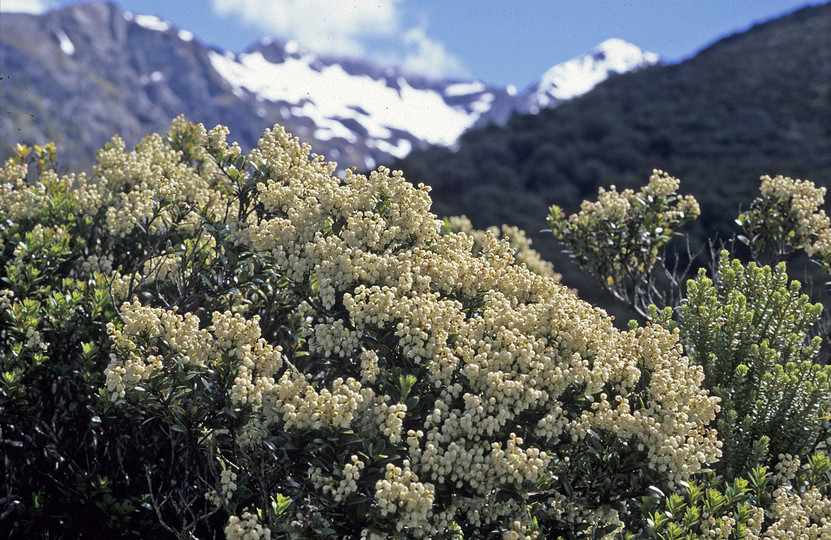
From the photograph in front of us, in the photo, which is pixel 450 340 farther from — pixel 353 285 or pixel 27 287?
pixel 27 287

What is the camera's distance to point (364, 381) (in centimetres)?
494

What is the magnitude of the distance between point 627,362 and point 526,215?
3904 cm

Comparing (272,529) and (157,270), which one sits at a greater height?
(157,270)

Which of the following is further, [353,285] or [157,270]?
[157,270]

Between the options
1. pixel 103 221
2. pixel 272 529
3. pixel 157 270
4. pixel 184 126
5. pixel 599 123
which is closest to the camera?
pixel 272 529

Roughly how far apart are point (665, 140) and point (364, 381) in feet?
161

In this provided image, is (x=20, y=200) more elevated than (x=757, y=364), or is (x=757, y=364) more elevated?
(x=20, y=200)

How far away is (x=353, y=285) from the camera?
527 cm

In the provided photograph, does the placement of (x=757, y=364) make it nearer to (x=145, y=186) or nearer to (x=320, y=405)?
(x=320, y=405)

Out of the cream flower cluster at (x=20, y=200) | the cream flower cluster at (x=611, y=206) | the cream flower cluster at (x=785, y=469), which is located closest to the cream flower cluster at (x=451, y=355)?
the cream flower cluster at (x=785, y=469)

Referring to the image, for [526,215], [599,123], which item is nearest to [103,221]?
[526,215]

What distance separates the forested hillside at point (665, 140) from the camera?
42906 mm

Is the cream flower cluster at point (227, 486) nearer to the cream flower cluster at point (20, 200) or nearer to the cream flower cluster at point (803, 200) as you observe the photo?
the cream flower cluster at point (20, 200)

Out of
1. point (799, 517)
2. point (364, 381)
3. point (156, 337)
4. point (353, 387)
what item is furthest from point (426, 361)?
point (799, 517)
